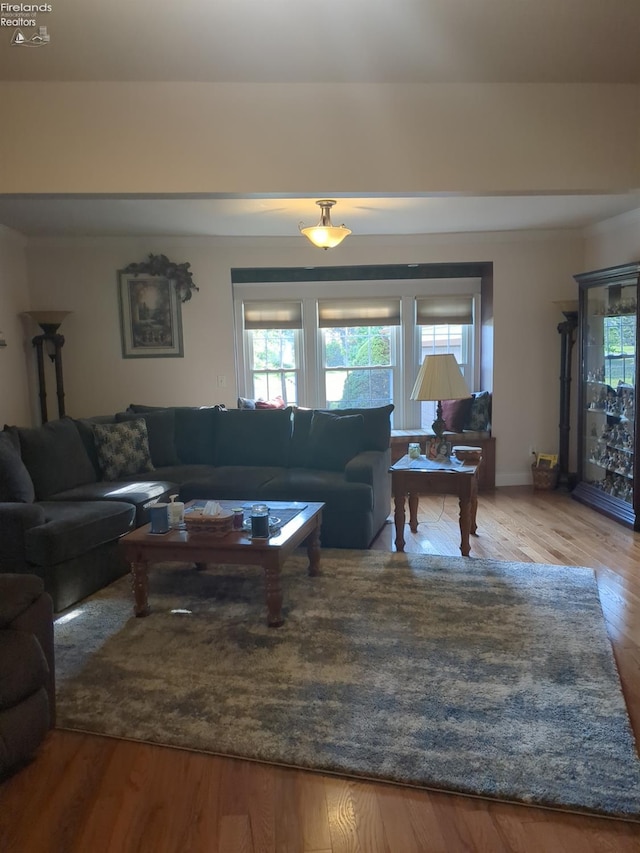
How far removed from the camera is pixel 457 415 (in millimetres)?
6309

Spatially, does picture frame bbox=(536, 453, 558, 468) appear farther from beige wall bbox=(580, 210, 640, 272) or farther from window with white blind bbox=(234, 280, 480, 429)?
beige wall bbox=(580, 210, 640, 272)

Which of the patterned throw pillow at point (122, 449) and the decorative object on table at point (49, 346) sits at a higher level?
the decorative object on table at point (49, 346)

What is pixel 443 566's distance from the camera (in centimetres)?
392

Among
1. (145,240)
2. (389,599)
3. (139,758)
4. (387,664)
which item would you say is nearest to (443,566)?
(389,599)

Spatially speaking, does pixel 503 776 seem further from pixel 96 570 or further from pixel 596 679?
pixel 96 570

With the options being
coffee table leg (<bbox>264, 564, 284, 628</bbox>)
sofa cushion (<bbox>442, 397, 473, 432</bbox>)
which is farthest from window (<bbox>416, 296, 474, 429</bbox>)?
coffee table leg (<bbox>264, 564, 284, 628</bbox>)

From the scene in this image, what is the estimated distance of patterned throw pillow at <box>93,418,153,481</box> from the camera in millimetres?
4602

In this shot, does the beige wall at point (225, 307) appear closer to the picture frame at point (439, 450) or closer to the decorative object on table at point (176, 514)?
the picture frame at point (439, 450)

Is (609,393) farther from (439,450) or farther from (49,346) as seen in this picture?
(49,346)

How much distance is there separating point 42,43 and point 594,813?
3.28 metres

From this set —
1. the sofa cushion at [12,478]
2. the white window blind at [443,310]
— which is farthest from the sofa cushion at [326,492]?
the white window blind at [443,310]

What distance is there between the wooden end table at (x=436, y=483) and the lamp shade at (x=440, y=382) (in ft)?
1.52

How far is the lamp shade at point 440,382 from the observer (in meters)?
4.22

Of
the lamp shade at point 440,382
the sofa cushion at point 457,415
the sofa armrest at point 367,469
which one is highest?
the lamp shade at point 440,382
